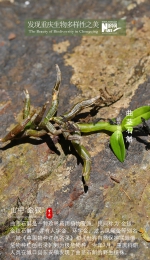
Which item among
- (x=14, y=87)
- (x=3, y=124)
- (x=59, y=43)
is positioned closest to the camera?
(x=3, y=124)

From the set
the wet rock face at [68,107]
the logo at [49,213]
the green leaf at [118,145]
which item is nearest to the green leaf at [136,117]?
the green leaf at [118,145]

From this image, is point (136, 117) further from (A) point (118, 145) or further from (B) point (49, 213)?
(B) point (49, 213)

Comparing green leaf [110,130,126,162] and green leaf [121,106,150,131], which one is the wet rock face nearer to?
green leaf [110,130,126,162]

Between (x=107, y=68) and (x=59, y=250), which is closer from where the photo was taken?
(x=59, y=250)

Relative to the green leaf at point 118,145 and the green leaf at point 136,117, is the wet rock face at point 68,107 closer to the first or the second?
the green leaf at point 118,145

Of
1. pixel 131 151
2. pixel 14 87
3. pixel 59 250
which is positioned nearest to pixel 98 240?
pixel 59 250

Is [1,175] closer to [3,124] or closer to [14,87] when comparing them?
[3,124]

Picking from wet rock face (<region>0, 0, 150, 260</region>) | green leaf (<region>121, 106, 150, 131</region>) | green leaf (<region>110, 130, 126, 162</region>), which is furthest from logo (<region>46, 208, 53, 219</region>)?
green leaf (<region>121, 106, 150, 131</region>)
